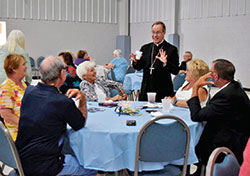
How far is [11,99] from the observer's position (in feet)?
9.39

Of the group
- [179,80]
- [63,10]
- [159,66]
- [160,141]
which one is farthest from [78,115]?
[63,10]

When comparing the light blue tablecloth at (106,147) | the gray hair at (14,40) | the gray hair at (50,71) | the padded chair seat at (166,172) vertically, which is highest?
the gray hair at (14,40)

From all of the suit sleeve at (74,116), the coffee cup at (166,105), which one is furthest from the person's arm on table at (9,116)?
the coffee cup at (166,105)

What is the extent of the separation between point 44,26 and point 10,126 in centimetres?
973

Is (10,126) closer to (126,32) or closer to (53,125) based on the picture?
(53,125)

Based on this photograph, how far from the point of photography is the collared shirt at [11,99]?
2812 millimetres

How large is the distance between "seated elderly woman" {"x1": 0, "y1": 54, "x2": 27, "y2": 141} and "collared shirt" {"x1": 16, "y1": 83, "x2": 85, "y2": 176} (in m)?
0.61

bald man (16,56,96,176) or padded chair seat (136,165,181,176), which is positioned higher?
bald man (16,56,96,176)

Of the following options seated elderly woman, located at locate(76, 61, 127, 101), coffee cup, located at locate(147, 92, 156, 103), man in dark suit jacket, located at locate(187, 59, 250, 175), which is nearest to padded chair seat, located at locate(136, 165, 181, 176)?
man in dark suit jacket, located at locate(187, 59, 250, 175)

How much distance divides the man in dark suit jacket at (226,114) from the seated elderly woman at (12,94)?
5.27 feet

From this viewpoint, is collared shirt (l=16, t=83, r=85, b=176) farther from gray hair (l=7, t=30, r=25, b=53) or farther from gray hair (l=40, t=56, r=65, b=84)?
gray hair (l=7, t=30, r=25, b=53)

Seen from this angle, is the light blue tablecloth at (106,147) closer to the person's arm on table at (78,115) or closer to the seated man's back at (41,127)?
the person's arm on table at (78,115)

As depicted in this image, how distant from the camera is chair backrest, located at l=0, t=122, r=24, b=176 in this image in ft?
6.85

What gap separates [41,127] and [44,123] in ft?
0.11
